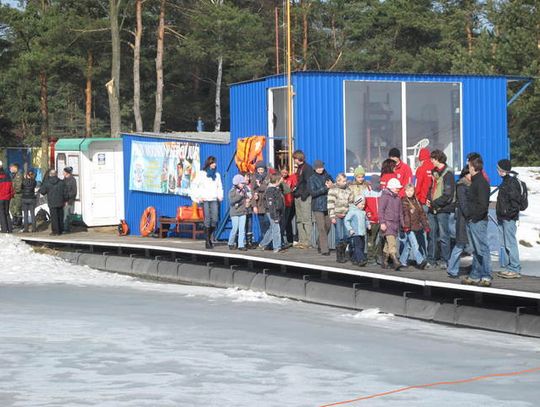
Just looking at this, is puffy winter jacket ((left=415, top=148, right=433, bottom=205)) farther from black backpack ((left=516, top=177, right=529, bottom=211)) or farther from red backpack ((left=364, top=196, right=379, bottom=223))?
black backpack ((left=516, top=177, right=529, bottom=211))

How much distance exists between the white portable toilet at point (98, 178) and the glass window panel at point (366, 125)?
9.86 metres

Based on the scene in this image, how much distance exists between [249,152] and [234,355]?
9893 mm

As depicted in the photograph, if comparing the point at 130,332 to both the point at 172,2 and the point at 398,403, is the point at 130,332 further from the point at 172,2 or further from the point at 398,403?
the point at 172,2

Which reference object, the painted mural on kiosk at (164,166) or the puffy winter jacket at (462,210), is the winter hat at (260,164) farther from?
the puffy winter jacket at (462,210)

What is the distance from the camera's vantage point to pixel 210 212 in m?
21.7

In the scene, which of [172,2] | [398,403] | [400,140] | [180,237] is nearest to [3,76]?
[172,2]

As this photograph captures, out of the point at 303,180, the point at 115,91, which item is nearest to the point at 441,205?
the point at 303,180

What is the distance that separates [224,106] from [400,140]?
4821cm

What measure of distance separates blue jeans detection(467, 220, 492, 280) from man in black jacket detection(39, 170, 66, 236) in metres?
14.6

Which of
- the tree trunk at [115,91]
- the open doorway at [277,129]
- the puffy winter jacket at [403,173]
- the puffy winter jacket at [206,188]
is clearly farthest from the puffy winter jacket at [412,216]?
the tree trunk at [115,91]

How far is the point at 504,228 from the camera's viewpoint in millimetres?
15453

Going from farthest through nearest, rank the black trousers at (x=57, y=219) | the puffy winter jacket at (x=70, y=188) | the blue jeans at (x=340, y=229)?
the puffy winter jacket at (x=70, y=188)
the black trousers at (x=57, y=219)
the blue jeans at (x=340, y=229)

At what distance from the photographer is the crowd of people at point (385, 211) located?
50.0ft

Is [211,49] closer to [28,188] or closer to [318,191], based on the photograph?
[28,188]
